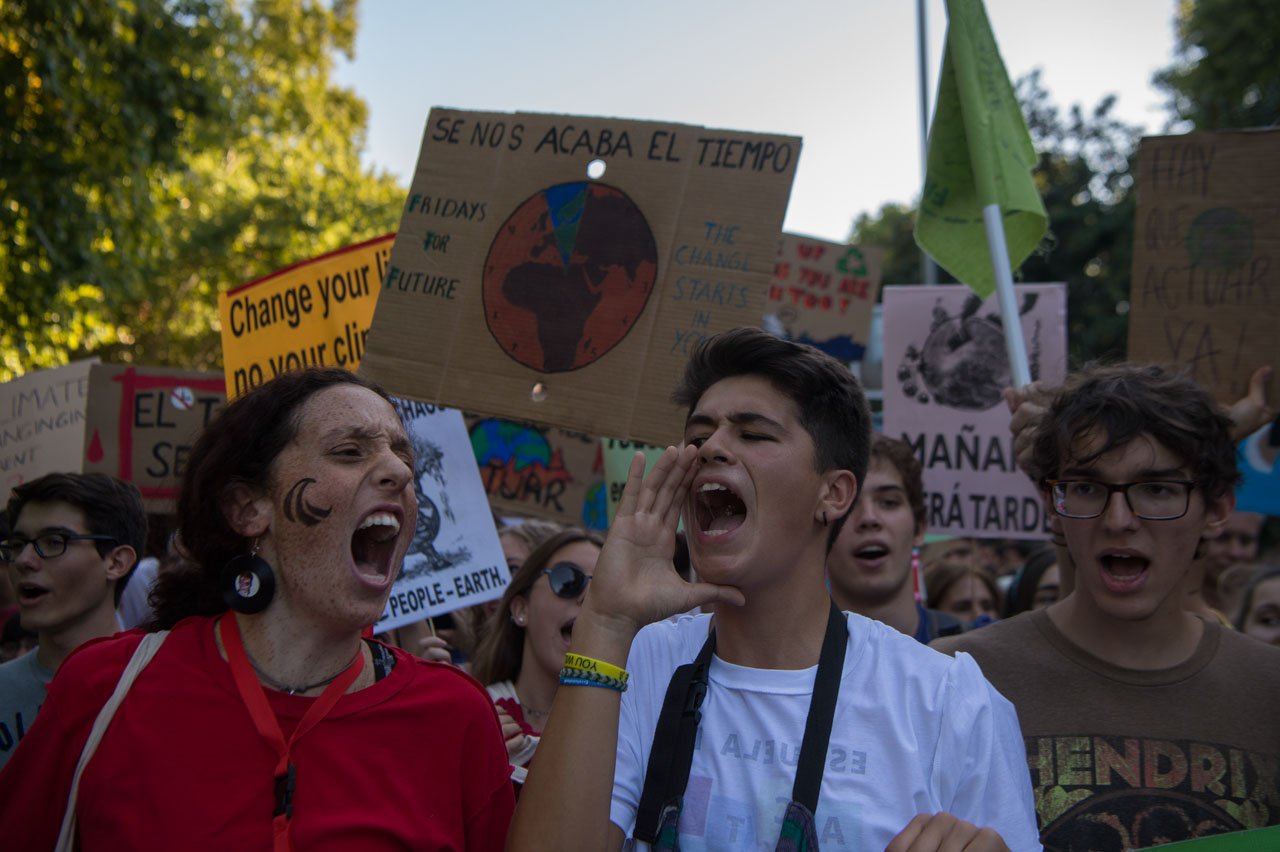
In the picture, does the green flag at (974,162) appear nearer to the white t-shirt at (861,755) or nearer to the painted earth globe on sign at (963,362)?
the painted earth globe on sign at (963,362)

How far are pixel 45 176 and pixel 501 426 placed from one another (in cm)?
568

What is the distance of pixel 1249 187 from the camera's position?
3.61 m

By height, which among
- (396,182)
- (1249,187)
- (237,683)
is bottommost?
(237,683)

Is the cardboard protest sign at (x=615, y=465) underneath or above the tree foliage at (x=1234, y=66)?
underneath

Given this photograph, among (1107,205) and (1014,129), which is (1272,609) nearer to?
(1014,129)

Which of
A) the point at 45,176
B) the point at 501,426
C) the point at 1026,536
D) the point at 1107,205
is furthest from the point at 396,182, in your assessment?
the point at 1026,536

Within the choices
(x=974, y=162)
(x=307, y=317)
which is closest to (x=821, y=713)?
(x=974, y=162)

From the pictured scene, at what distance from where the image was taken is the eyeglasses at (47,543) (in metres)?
3.51

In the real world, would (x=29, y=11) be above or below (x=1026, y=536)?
above

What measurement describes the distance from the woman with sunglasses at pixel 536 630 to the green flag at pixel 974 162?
68.6 inches

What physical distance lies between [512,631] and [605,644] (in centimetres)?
186

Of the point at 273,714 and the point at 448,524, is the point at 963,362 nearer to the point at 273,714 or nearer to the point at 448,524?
the point at 448,524

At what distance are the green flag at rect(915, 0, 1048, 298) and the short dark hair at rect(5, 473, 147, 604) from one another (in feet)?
10.1

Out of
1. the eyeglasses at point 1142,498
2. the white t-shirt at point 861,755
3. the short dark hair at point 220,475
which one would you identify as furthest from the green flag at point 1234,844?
the short dark hair at point 220,475
